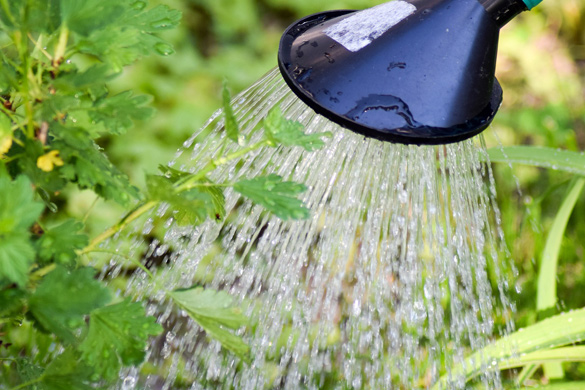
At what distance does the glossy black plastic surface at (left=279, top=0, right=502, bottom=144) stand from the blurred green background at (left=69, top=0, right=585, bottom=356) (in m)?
1.03

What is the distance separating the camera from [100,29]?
1.59 feet

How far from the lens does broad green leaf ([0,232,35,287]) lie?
421 millimetres

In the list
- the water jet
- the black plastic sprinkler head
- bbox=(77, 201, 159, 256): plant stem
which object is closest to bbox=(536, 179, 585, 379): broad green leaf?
the water jet

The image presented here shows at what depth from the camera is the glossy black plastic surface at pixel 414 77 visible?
0.58 m

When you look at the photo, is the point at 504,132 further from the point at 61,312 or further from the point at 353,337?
the point at 61,312

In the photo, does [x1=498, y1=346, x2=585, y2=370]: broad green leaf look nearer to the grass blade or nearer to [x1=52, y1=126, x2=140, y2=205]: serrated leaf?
the grass blade

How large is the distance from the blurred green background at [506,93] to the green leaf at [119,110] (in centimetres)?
120

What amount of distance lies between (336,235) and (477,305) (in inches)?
17.2

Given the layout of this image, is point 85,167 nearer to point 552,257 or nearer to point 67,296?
point 67,296

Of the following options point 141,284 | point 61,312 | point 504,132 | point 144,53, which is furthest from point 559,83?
point 61,312

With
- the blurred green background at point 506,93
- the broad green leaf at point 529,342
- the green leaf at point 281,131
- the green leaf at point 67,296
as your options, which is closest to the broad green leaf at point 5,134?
the green leaf at point 67,296

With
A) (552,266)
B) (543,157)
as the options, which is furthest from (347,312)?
(543,157)

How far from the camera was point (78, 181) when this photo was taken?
0.51 metres

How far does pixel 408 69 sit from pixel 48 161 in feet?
1.18
